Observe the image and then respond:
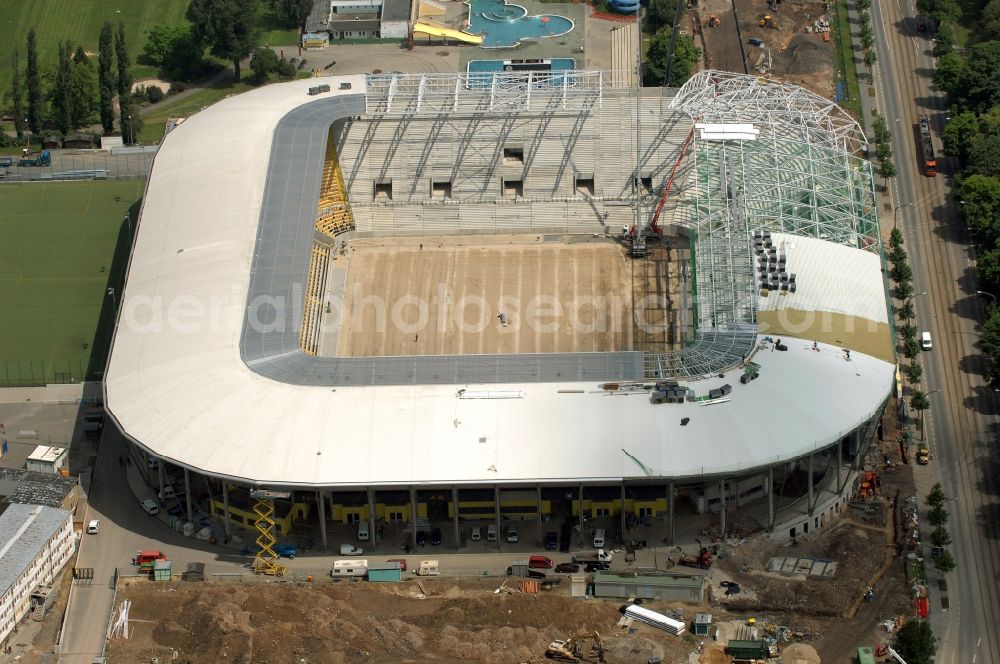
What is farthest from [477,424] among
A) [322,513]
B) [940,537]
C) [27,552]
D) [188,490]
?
[940,537]

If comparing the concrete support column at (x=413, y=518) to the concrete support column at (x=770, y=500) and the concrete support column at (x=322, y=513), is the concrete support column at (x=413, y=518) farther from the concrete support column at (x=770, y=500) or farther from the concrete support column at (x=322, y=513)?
the concrete support column at (x=770, y=500)

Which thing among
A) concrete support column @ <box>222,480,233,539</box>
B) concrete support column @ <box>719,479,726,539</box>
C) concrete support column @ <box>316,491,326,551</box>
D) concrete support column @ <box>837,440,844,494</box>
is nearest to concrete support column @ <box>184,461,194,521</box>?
concrete support column @ <box>222,480,233,539</box>

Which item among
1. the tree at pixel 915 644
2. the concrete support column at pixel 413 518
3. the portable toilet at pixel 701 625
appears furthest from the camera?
the concrete support column at pixel 413 518

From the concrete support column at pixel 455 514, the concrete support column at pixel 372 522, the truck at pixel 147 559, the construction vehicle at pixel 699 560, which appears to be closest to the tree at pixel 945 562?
the construction vehicle at pixel 699 560

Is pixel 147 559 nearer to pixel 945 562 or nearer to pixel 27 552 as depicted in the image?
pixel 27 552

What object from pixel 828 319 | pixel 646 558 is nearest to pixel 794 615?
pixel 646 558

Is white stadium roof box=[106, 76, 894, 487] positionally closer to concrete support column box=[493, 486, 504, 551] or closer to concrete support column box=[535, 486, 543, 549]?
concrete support column box=[493, 486, 504, 551]
